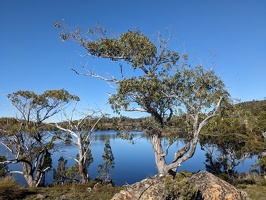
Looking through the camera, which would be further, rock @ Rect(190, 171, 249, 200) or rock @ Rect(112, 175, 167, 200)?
rock @ Rect(190, 171, 249, 200)

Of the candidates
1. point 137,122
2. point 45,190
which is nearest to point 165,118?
point 137,122

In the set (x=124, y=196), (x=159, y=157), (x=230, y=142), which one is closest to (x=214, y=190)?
(x=159, y=157)

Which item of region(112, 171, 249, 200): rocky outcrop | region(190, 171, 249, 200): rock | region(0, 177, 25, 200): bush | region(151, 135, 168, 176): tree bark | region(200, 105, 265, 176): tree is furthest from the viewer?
region(200, 105, 265, 176): tree

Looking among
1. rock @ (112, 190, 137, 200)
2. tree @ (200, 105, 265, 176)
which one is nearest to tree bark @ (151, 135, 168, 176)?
rock @ (112, 190, 137, 200)

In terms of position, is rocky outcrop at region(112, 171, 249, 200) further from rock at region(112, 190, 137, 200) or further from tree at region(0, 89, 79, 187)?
tree at region(0, 89, 79, 187)

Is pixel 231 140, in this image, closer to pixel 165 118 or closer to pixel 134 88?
pixel 165 118

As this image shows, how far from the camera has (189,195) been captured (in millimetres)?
8742

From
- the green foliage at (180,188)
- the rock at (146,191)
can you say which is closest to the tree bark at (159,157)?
the rock at (146,191)

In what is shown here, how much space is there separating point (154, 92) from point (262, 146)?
37.0 feet

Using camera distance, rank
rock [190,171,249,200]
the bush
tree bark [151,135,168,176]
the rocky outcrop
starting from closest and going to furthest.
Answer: the rocky outcrop < rock [190,171,249,200] < tree bark [151,135,168,176] < the bush

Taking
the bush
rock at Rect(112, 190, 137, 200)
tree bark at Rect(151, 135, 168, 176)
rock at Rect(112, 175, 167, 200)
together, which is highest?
tree bark at Rect(151, 135, 168, 176)

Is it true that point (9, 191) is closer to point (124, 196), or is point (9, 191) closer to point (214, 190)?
point (124, 196)

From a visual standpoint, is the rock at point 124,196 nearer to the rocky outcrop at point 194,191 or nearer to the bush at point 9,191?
the rocky outcrop at point 194,191

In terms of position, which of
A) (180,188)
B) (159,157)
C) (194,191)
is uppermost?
(159,157)
